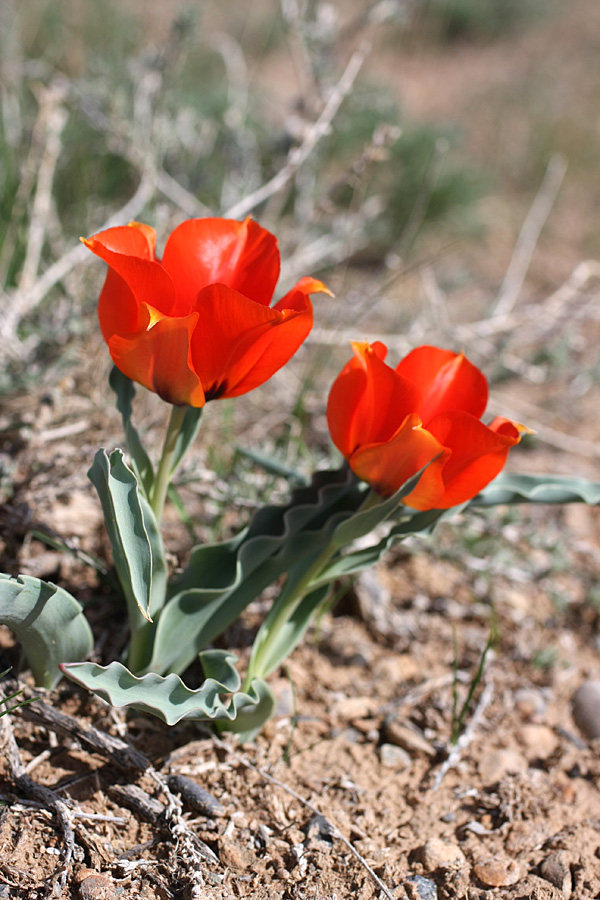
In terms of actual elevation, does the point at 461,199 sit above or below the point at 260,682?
above

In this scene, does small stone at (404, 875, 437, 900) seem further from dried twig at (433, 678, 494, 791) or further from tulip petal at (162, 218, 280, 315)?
tulip petal at (162, 218, 280, 315)

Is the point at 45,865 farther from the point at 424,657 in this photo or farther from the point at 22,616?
the point at 424,657

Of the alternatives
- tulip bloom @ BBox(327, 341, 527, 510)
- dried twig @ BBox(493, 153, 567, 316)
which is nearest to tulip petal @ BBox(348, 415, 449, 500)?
tulip bloom @ BBox(327, 341, 527, 510)

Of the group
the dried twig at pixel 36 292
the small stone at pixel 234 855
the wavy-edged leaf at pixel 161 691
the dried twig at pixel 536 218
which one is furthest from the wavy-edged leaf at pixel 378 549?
the dried twig at pixel 536 218

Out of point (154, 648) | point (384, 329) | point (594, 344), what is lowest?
point (154, 648)

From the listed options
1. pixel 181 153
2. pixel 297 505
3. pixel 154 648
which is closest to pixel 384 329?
pixel 181 153

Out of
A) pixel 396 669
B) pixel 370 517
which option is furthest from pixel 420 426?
pixel 396 669
